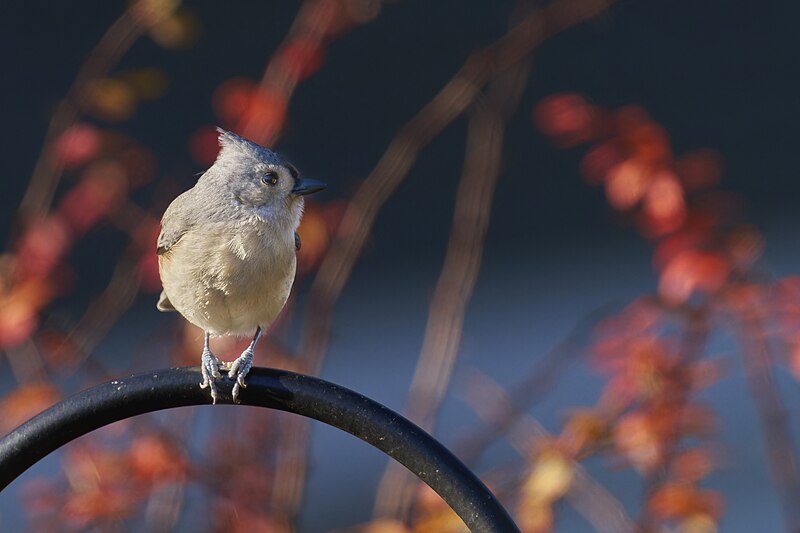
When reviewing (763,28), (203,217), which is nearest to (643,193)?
(203,217)

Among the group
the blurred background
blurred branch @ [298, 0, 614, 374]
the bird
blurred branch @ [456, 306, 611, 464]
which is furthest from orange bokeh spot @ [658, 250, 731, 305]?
the bird

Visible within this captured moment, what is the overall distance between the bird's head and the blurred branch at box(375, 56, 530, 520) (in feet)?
3.65

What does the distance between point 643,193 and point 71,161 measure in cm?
167

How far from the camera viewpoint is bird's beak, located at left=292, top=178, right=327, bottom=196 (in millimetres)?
2197

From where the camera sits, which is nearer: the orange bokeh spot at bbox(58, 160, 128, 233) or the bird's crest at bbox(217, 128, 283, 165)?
the bird's crest at bbox(217, 128, 283, 165)

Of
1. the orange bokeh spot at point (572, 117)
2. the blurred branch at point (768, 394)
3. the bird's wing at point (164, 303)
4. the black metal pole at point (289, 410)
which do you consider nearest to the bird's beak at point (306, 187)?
the bird's wing at point (164, 303)

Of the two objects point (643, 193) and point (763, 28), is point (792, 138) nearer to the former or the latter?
point (763, 28)

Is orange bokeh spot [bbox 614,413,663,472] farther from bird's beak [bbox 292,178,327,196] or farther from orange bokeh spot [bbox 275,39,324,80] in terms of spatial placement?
orange bokeh spot [bbox 275,39,324,80]

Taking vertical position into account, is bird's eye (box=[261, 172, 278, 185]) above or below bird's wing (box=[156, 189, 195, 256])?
above

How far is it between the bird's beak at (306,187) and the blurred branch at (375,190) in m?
0.97

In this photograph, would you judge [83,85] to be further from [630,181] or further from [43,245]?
[630,181]

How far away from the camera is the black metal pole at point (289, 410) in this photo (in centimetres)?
155

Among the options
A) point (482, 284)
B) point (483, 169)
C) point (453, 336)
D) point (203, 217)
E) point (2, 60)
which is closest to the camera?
point (203, 217)

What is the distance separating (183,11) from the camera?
3436 mm
